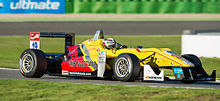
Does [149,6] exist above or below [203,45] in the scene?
above

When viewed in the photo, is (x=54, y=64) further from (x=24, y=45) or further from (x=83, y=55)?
(x=24, y=45)

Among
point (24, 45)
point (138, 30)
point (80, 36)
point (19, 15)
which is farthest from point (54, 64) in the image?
point (19, 15)

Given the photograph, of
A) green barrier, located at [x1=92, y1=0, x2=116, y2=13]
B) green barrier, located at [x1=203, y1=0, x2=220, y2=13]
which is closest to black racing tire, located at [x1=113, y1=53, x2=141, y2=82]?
green barrier, located at [x1=92, y1=0, x2=116, y2=13]

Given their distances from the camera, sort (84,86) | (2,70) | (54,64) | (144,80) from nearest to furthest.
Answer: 1. (84,86)
2. (144,80)
3. (54,64)
4. (2,70)

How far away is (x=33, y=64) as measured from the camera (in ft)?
43.0

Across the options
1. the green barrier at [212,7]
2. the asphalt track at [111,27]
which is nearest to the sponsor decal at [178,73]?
the asphalt track at [111,27]

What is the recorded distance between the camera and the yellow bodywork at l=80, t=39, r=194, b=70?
38.9 feet

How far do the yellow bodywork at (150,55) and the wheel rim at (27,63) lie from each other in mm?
1470

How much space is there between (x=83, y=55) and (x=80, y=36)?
14.8 metres

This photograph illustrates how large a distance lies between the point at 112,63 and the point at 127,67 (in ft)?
3.15

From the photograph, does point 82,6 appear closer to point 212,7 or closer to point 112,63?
point 212,7

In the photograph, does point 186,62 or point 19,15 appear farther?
point 19,15

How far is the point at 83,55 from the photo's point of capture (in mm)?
13438

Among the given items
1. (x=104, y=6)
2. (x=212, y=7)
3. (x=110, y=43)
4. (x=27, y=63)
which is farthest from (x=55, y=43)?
(x=212, y=7)
